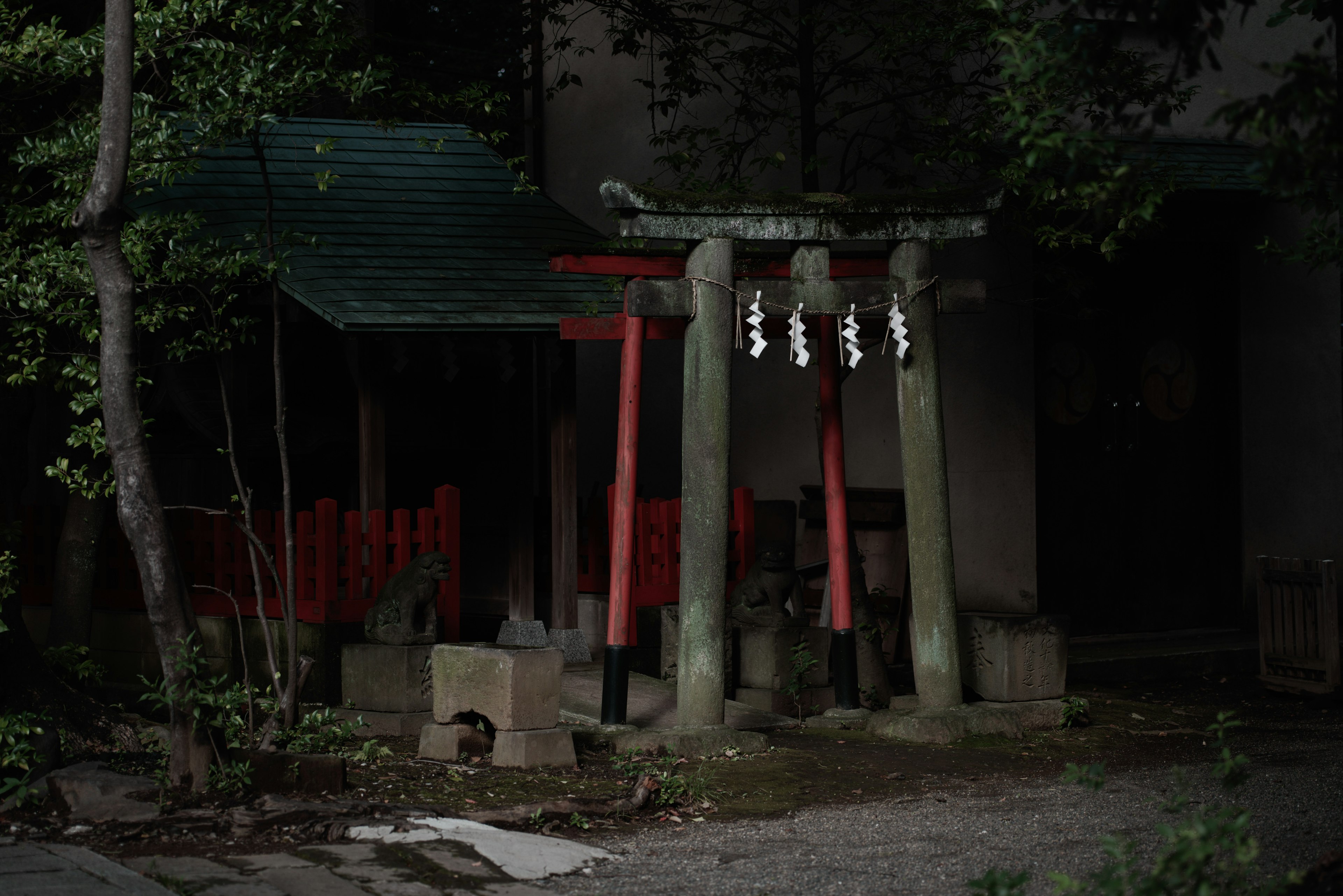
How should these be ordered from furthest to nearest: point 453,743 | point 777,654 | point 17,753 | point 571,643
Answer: point 571,643 → point 777,654 → point 453,743 → point 17,753

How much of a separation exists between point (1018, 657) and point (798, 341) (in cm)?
266

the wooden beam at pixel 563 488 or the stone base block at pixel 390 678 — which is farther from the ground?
the wooden beam at pixel 563 488

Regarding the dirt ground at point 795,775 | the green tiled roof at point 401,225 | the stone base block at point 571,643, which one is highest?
the green tiled roof at point 401,225

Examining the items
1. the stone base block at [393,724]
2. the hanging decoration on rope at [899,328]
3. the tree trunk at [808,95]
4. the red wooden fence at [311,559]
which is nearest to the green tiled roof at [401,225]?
the red wooden fence at [311,559]

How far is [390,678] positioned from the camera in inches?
370

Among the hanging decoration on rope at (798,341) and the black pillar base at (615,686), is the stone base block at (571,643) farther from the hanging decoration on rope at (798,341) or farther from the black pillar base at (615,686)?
the hanging decoration on rope at (798,341)

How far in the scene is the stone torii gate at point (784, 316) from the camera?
8.72 meters

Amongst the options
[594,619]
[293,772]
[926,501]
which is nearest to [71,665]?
[293,772]

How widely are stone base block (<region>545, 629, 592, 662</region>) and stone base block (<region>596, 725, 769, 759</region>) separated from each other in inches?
118

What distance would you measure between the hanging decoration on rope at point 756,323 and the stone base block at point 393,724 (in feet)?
10.0

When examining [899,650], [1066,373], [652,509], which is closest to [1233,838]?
[652,509]

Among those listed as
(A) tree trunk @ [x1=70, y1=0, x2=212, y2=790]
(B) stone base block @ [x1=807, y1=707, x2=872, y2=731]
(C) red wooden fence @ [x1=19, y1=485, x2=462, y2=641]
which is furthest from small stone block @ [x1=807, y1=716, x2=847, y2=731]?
(A) tree trunk @ [x1=70, y1=0, x2=212, y2=790]

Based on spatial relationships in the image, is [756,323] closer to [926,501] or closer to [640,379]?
[640,379]

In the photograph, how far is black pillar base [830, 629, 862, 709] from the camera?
972 cm
